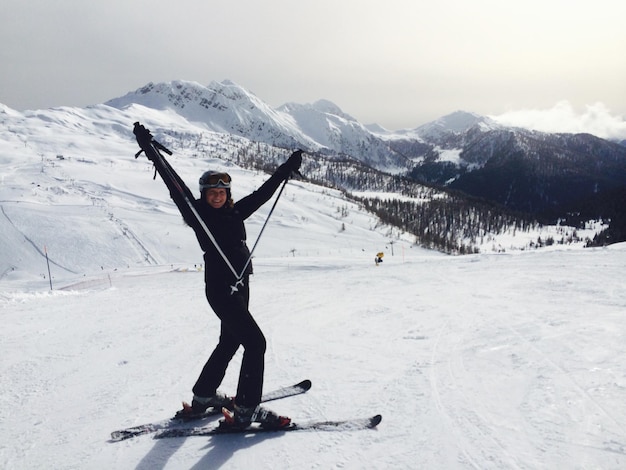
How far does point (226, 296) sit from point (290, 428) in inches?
55.7

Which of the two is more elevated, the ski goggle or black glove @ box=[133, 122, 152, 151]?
black glove @ box=[133, 122, 152, 151]

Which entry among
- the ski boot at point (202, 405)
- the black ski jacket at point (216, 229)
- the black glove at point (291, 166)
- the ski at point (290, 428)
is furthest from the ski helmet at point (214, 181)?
the ski at point (290, 428)

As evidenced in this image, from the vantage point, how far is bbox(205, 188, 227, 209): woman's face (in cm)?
399

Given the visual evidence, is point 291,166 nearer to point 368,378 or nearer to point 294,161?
point 294,161

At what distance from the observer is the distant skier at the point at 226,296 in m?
3.85

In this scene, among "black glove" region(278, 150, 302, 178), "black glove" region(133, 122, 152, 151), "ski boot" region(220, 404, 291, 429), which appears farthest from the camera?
"black glove" region(278, 150, 302, 178)

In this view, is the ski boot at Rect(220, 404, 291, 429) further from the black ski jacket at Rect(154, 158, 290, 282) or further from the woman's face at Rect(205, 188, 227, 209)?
the woman's face at Rect(205, 188, 227, 209)

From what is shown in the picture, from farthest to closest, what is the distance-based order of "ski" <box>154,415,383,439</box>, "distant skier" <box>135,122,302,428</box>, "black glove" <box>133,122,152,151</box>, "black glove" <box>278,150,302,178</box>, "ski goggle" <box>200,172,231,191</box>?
"black glove" <box>278,150,302,178</box> → "black glove" <box>133,122,152,151</box> → "ski goggle" <box>200,172,231,191</box> → "distant skier" <box>135,122,302,428</box> → "ski" <box>154,415,383,439</box>

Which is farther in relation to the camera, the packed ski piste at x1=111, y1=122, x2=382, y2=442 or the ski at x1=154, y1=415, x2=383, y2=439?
the packed ski piste at x1=111, y1=122, x2=382, y2=442

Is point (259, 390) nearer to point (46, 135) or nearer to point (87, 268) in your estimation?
point (87, 268)

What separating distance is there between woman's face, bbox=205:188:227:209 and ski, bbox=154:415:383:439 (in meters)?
2.22

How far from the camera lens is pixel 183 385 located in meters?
4.93

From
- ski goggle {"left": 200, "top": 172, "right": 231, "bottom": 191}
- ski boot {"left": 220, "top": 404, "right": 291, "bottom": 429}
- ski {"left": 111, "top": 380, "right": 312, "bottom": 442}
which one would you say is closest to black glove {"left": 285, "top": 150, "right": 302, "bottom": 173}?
ski goggle {"left": 200, "top": 172, "right": 231, "bottom": 191}

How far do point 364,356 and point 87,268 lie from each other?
126ft
